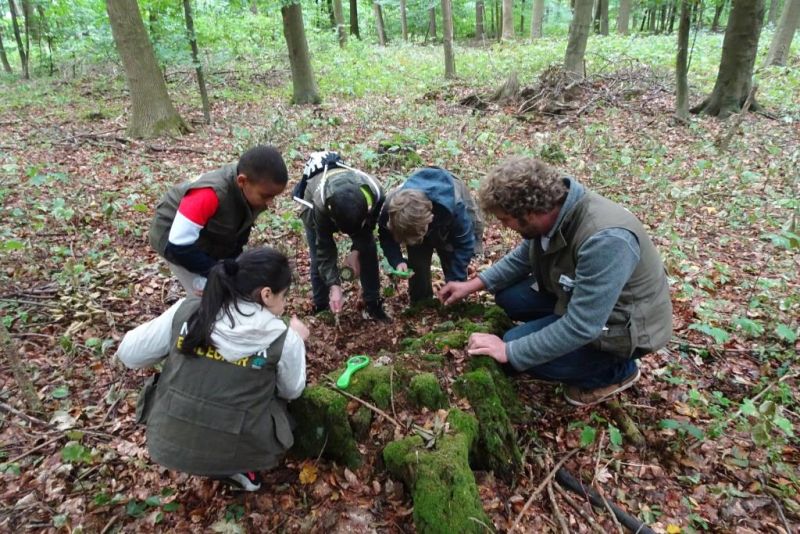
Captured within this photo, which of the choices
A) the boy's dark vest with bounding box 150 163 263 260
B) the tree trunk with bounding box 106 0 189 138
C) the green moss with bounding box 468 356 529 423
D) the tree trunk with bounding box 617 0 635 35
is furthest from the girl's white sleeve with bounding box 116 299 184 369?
the tree trunk with bounding box 617 0 635 35

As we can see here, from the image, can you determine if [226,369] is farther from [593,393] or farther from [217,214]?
[593,393]

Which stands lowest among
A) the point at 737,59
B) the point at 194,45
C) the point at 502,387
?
the point at 502,387

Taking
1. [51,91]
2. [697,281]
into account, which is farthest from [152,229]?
[51,91]

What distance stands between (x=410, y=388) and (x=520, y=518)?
890 millimetres

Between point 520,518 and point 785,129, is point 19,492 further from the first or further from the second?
point 785,129

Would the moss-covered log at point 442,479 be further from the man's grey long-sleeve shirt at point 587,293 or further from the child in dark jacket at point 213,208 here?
the child in dark jacket at point 213,208

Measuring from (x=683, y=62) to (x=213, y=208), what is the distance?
9.39m

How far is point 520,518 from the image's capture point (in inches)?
95.7

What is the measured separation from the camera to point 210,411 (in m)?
2.20


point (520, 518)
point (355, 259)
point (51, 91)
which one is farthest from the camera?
point (51, 91)

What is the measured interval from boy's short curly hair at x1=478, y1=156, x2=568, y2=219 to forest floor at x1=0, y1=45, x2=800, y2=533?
3.40 feet

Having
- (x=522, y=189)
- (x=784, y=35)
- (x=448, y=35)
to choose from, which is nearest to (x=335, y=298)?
(x=522, y=189)

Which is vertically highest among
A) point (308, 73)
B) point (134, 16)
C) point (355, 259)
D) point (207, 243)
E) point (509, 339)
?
point (134, 16)

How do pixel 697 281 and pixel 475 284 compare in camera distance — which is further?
pixel 697 281
